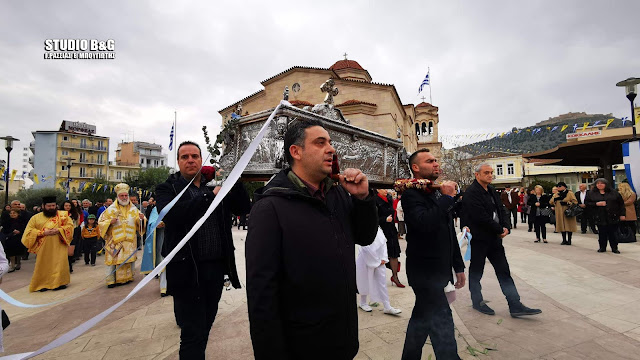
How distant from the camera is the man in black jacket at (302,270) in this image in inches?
58.4

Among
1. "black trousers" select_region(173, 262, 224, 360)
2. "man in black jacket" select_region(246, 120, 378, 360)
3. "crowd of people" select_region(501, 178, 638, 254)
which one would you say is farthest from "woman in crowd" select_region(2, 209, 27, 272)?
"crowd of people" select_region(501, 178, 638, 254)

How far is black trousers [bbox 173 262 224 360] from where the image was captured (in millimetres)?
2451

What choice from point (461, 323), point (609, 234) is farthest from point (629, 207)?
point (461, 323)

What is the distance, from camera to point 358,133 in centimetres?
327

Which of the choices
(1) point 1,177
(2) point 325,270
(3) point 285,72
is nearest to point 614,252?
(2) point 325,270

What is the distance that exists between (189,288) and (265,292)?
1.39 metres

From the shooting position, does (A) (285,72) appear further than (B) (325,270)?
Yes

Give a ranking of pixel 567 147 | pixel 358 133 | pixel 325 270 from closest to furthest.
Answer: pixel 325 270
pixel 358 133
pixel 567 147

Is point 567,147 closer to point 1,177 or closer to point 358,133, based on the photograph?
point 358,133

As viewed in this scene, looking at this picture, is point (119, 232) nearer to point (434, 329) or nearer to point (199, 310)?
point (199, 310)

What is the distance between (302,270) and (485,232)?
152 inches

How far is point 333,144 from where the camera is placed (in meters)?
2.98

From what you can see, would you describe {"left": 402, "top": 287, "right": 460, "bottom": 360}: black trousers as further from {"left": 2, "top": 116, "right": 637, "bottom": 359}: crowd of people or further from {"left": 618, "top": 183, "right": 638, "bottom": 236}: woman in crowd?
{"left": 618, "top": 183, "right": 638, "bottom": 236}: woman in crowd

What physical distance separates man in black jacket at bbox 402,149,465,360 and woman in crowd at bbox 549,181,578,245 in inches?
385
